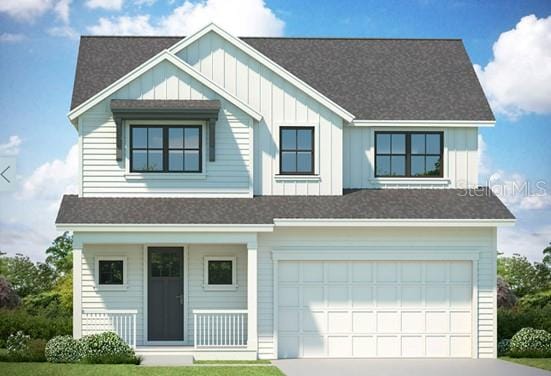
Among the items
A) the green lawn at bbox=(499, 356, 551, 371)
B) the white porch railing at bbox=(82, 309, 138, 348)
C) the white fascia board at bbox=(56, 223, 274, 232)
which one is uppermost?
the white fascia board at bbox=(56, 223, 274, 232)

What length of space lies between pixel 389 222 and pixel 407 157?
3.11 m

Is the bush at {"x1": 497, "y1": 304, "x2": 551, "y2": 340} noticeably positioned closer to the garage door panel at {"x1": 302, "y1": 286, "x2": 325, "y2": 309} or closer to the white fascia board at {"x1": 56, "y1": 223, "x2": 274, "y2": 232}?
the garage door panel at {"x1": 302, "y1": 286, "x2": 325, "y2": 309}

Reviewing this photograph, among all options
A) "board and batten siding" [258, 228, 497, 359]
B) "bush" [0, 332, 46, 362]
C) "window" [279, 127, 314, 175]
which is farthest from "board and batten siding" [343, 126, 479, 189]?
"bush" [0, 332, 46, 362]

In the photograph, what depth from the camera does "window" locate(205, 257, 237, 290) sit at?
76.0 ft

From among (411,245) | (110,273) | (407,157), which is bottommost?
(110,273)

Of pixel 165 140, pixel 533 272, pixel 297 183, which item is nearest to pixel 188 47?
pixel 165 140

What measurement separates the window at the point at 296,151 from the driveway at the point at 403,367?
5.17 m

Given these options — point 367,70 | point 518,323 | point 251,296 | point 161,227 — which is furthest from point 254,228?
point 518,323

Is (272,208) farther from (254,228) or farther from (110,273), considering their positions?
(110,273)

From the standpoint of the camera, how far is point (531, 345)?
74.6 ft

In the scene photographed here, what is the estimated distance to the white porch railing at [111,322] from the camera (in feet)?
72.3

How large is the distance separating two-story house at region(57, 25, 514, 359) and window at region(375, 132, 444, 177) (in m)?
0.40

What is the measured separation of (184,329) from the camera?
75.6 ft

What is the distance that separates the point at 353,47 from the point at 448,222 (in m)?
8.18
